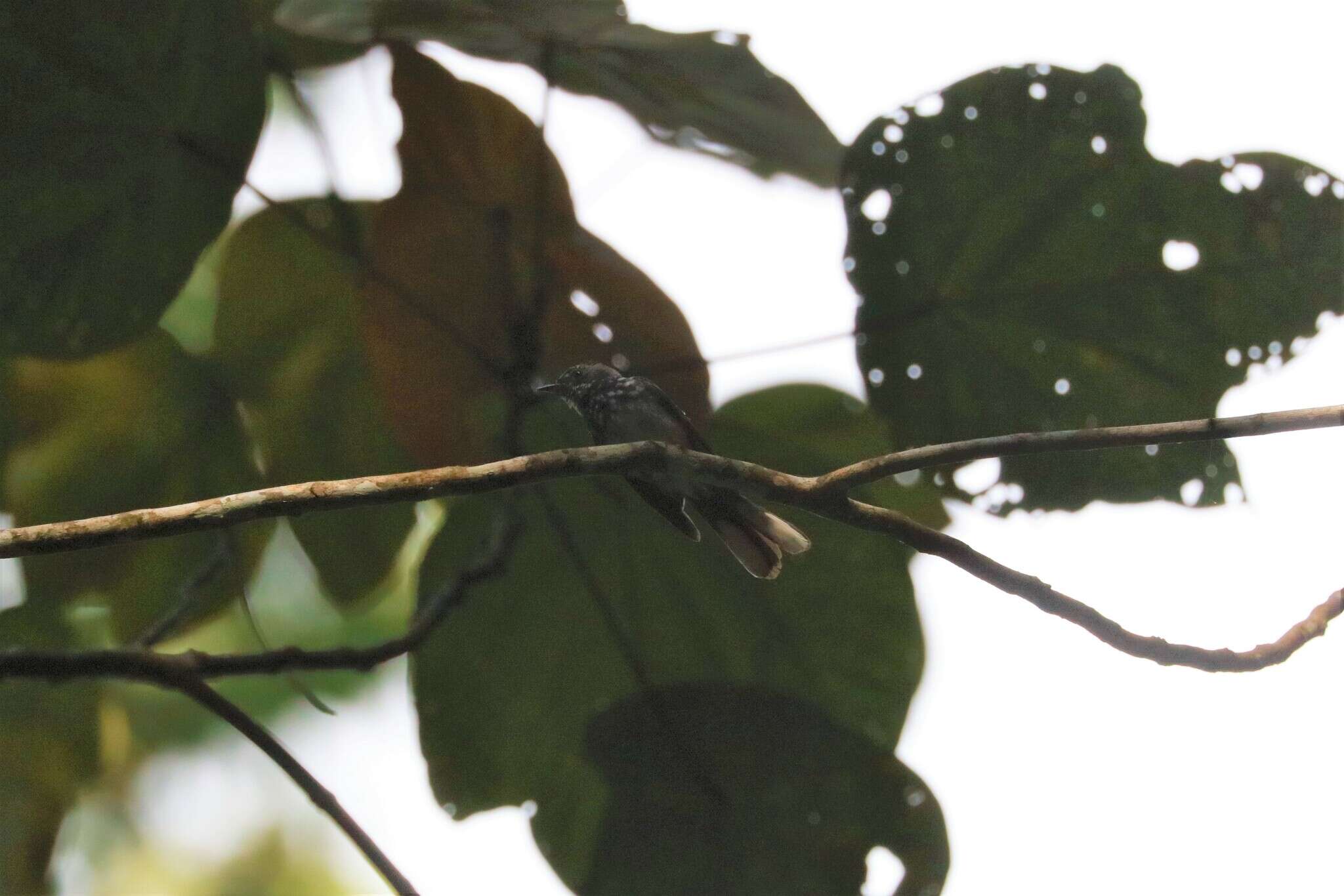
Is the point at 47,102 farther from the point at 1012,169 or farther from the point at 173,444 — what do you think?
the point at 1012,169

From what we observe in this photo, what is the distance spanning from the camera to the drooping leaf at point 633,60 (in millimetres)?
1862

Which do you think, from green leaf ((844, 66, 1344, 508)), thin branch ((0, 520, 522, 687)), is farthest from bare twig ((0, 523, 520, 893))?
green leaf ((844, 66, 1344, 508))

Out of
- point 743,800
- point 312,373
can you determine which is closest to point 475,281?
point 312,373

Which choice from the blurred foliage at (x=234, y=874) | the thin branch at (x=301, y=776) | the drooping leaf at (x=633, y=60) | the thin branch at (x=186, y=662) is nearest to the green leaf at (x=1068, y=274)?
the drooping leaf at (x=633, y=60)

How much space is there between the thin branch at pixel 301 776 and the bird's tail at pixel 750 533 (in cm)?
76

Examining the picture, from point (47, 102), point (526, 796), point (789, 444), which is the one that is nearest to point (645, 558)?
point (789, 444)

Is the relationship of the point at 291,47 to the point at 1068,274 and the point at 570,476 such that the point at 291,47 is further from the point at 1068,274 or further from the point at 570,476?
the point at 1068,274

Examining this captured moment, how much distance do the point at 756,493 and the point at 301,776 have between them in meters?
0.71

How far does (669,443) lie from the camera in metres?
1.82

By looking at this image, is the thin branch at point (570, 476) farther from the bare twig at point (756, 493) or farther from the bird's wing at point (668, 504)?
Result: the bird's wing at point (668, 504)

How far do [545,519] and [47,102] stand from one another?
1.08 m

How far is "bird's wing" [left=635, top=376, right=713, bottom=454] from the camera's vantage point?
77.5 inches

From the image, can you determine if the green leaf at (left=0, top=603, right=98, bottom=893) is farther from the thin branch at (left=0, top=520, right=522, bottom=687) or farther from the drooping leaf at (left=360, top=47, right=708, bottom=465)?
the drooping leaf at (left=360, top=47, right=708, bottom=465)

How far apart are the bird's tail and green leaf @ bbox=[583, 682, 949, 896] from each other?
22 cm
